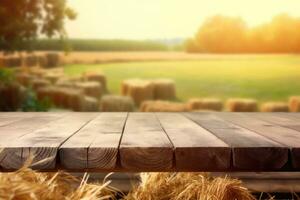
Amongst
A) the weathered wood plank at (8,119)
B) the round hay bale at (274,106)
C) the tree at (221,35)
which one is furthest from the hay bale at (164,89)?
the weathered wood plank at (8,119)

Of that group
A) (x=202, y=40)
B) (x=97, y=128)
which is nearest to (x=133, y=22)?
(x=202, y=40)

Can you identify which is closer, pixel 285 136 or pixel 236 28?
pixel 285 136

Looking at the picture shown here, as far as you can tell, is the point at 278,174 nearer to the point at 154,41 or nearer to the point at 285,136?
the point at 285,136

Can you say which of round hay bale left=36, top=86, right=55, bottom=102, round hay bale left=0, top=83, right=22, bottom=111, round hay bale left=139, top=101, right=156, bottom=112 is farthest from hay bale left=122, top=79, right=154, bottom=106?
round hay bale left=0, top=83, right=22, bottom=111

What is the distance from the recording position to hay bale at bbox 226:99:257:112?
7.96 metres

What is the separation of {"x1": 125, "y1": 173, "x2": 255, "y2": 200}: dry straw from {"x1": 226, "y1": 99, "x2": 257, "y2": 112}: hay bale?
5.84 m

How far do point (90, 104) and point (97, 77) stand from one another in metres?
0.54

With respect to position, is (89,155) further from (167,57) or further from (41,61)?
(167,57)

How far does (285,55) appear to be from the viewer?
827 cm

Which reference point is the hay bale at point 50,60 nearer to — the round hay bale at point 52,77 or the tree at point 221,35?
the round hay bale at point 52,77

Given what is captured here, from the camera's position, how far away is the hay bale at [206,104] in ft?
26.1

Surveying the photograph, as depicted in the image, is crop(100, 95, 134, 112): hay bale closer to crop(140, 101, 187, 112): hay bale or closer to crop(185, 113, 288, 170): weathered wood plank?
crop(140, 101, 187, 112): hay bale

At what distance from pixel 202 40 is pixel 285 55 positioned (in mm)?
1319

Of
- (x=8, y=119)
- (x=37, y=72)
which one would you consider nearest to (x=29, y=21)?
(x=37, y=72)
